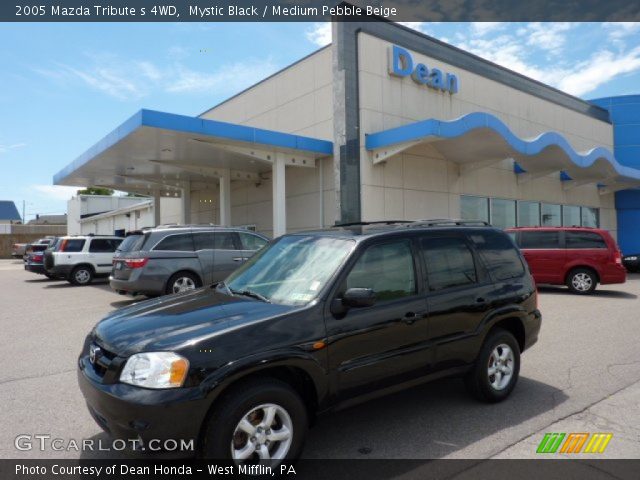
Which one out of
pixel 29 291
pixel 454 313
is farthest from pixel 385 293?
pixel 29 291

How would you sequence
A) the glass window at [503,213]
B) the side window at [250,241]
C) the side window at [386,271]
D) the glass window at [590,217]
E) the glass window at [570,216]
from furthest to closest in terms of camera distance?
the glass window at [590,217] < the glass window at [570,216] < the glass window at [503,213] < the side window at [250,241] < the side window at [386,271]

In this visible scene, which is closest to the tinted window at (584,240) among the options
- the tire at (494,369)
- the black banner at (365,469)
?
the tire at (494,369)

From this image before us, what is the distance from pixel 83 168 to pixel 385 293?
18.5m

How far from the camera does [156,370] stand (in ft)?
9.36

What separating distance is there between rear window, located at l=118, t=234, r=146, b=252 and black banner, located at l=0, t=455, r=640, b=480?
7084 mm

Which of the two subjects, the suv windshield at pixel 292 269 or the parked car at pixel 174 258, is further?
the parked car at pixel 174 258

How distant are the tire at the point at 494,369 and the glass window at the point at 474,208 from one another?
49.2 ft

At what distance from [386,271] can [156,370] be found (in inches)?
78.2

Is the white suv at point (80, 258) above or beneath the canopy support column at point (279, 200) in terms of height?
beneath

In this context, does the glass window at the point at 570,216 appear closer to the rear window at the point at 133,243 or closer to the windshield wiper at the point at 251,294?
the rear window at the point at 133,243

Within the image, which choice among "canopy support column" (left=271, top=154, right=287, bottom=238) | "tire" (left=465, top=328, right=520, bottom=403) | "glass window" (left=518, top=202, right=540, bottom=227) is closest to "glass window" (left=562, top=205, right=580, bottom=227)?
"glass window" (left=518, top=202, right=540, bottom=227)

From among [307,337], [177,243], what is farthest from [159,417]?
[177,243]

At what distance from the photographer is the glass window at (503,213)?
20.6m

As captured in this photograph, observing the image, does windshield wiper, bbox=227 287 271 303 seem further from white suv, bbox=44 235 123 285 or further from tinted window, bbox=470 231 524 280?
white suv, bbox=44 235 123 285
